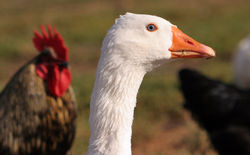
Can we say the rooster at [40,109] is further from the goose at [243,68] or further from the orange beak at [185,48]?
the goose at [243,68]

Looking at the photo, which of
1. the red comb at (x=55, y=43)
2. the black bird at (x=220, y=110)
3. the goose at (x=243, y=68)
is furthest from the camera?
the goose at (x=243, y=68)

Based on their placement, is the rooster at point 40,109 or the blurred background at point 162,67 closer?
the rooster at point 40,109

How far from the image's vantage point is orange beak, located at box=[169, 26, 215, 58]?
1895 millimetres

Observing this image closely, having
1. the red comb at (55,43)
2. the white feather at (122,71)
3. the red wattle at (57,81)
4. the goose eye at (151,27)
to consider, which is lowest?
the white feather at (122,71)

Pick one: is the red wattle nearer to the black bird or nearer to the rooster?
the rooster

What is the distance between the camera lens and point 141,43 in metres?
1.84

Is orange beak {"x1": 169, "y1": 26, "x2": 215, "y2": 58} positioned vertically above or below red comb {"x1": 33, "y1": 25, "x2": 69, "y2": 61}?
below

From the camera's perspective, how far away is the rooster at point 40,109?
2.98 meters

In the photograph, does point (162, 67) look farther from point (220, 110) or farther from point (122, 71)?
point (122, 71)

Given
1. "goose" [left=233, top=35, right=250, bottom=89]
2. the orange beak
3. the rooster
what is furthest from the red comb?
"goose" [left=233, top=35, right=250, bottom=89]

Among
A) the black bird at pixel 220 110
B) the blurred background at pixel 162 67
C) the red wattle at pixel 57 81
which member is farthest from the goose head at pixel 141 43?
the blurred background at pixel 162 67

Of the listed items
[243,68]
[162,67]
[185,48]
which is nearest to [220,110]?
Result: [243,68]

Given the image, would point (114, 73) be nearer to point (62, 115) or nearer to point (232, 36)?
point (62, 115)

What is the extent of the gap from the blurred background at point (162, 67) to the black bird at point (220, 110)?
1.53 ft
